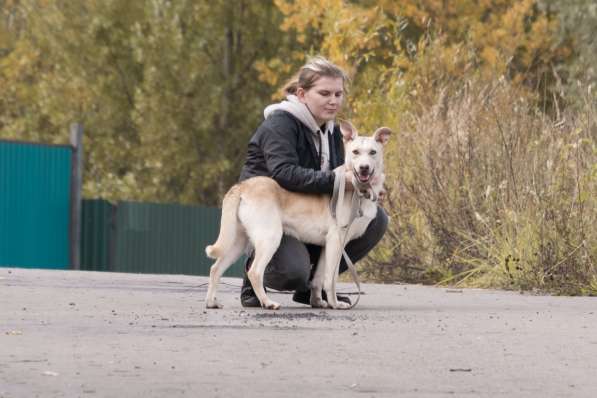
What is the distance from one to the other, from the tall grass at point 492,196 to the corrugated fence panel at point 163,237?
33.1 ft

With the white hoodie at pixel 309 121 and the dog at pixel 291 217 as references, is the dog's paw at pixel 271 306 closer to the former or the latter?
the dog at pixel 291 217

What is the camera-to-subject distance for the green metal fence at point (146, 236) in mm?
25625

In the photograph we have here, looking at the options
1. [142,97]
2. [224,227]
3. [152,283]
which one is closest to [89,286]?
[152,283]

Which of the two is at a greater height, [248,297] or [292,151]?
[292,151]

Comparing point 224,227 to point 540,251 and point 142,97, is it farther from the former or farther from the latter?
point 142,97

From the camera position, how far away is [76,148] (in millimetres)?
23734

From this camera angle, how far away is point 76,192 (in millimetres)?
24109

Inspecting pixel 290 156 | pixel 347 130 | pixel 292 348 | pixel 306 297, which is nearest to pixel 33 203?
pixel 306 297

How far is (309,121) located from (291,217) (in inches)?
28.5

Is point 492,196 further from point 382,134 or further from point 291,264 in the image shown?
point 291,264

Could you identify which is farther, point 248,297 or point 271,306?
point 248,297

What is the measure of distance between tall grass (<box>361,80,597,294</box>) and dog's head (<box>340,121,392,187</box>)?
10.00 ft

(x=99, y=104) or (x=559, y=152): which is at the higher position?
(x=559, y=152)

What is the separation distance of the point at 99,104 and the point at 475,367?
24768 millimetres
